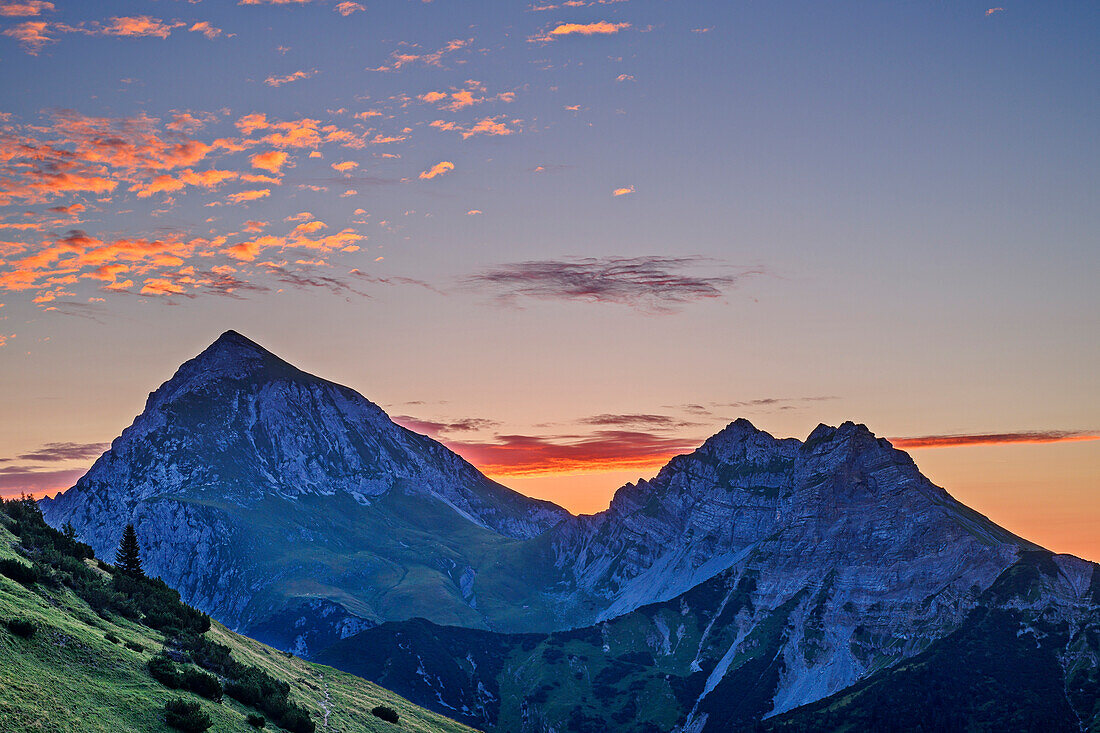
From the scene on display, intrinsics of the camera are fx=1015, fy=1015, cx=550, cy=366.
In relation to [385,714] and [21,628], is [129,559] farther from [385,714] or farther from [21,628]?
[21,628]

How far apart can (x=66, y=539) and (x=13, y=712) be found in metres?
67.4

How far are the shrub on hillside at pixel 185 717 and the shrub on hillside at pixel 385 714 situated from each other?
71133mm

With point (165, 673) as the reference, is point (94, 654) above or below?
above

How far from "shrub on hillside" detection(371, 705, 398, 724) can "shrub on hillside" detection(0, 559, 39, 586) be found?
67.8 m

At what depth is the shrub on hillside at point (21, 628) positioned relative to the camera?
86500mm

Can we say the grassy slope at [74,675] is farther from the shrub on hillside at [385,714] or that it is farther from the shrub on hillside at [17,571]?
the shrub on hillside at [385,714]

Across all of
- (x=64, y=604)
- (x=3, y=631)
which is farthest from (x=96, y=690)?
(x=64, y=604)

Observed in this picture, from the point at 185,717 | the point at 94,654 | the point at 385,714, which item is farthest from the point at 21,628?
the point at 385,714

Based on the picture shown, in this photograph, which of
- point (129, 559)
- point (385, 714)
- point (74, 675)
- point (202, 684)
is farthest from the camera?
point (385, 714)

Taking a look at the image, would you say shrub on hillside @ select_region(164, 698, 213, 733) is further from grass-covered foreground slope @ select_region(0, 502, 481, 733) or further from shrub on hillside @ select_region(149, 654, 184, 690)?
shrub on hillside @ select_region(149, 654, 184, 690)

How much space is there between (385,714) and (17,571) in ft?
235

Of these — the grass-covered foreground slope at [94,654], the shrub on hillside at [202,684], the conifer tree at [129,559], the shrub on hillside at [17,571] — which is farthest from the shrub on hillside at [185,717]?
the conifer tree at [129,559]

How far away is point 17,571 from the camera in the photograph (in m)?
104

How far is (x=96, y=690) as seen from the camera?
283 feet
